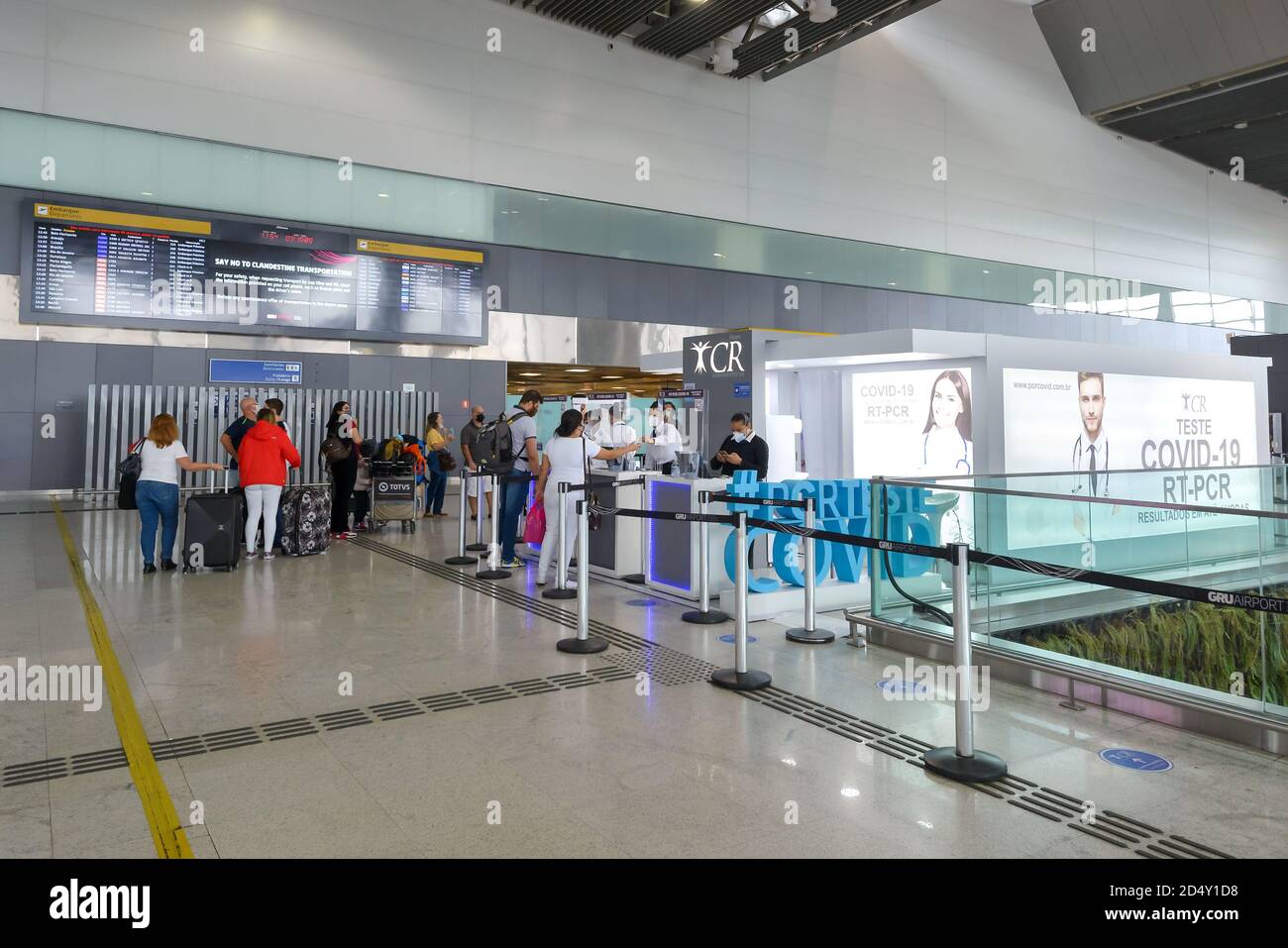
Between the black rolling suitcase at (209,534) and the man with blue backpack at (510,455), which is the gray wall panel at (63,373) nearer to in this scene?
the black rolling suitcase at (209,534)

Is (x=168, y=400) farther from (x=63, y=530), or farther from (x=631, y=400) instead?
(x=631, y=400)

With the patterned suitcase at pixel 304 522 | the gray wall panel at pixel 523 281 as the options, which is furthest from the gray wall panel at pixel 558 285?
the patterned suitcase at pixel 304 522

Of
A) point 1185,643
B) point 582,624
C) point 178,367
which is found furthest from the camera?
point 178,367

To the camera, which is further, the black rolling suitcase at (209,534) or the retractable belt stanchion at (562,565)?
the black rolling suitcase at (209,534)

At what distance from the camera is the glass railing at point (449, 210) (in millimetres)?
12844

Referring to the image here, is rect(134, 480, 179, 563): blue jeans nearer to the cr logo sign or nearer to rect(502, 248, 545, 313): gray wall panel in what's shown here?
the cr logo sign

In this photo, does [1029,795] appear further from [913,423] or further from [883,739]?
[913,423]

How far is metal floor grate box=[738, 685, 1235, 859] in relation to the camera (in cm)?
279

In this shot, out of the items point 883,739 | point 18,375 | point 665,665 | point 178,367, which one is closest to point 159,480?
point 665,665

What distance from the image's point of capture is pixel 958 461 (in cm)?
984

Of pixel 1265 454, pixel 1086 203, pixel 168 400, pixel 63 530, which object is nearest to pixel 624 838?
pixel 63 530

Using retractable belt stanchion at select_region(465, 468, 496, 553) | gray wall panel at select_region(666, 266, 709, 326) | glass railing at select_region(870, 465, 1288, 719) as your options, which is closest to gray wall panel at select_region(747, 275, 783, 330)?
gray wall panel at select_region(666, 266, 709, 326)

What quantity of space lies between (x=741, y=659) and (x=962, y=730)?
53.3 inches

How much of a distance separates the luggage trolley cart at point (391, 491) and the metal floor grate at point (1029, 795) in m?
7.47
